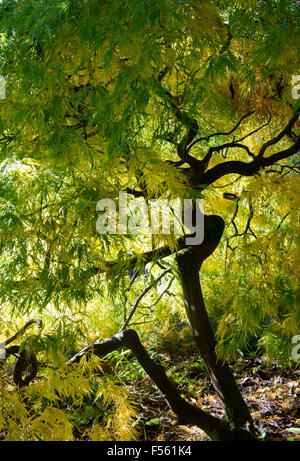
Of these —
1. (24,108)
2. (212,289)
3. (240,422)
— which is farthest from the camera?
(212,289)

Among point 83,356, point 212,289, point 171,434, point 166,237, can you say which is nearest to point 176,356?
point 212,289

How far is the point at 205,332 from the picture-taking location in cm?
172

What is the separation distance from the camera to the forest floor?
1.94 meters

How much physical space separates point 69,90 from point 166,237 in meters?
0.50

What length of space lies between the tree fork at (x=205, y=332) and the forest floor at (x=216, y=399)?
0.13m

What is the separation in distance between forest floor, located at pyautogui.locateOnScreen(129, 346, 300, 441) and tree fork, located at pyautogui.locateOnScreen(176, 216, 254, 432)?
5.1 inches

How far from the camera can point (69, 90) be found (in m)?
1.16

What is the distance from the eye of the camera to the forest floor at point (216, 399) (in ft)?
6.36

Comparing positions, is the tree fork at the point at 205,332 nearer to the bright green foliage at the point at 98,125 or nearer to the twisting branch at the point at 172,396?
the twisting branch at the point at 172,396

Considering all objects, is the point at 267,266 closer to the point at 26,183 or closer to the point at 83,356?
the point at 83,356
